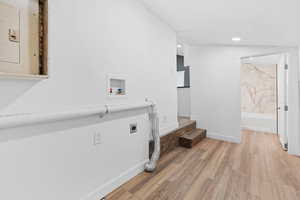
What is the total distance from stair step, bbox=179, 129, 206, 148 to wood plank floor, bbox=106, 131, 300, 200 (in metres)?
0.14

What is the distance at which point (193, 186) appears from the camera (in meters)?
1.89

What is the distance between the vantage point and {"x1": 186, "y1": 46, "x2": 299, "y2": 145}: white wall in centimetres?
361

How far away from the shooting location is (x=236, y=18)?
2.23 meters

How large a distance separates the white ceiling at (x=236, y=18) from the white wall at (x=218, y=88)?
60 centimetres

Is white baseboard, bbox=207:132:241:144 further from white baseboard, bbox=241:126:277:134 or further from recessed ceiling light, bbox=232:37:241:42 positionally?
recessed ceiling light, bbox=232:37:241:42

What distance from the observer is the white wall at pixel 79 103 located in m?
1.07

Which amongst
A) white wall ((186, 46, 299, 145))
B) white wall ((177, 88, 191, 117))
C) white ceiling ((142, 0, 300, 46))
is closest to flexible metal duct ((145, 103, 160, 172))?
white ceiling ((142, 0, 300, 46))

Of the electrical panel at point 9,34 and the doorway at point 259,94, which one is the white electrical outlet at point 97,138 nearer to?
the electrical panel at point 9,34

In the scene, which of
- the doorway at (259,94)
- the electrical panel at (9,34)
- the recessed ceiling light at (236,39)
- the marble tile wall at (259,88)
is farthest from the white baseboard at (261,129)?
the electrical panel at (9,34)

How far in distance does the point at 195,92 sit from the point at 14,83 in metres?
3.70

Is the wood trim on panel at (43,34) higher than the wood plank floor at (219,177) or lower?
higher

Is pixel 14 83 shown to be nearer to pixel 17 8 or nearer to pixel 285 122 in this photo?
pixel 17 8

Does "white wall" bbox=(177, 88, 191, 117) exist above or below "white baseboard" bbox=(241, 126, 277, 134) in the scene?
above

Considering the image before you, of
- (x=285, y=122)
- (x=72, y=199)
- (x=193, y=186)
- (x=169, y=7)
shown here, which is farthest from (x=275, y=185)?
(x=169, y=7)
